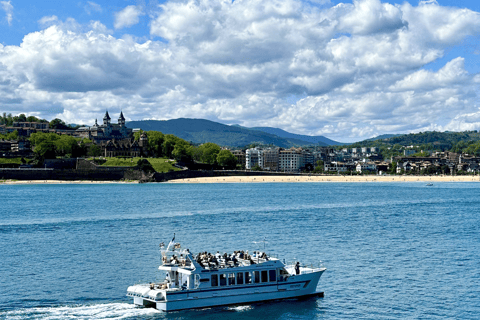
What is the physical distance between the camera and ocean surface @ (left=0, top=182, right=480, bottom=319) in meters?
30.8

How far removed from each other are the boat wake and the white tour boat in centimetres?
72

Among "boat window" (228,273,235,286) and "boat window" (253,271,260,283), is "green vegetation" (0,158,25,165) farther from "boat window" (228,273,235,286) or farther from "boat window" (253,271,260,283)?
"boat window" (253,271,260,283)

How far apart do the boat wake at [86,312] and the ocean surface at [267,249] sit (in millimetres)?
56

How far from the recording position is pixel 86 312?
29953 mm

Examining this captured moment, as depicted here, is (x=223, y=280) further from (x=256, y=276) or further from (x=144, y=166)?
(x=144, y=166)

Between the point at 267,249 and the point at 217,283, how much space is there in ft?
56.2

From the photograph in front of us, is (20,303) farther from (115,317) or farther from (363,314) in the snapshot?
(363,314)

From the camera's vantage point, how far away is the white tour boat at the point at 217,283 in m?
30.2

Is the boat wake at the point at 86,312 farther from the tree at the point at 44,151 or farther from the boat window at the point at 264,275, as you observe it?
the tree at the point at 44,151

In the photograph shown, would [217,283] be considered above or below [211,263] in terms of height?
below

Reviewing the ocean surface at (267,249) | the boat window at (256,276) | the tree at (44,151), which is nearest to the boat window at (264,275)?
the boat window at (256,276)

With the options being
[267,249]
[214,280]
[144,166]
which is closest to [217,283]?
[214,280]

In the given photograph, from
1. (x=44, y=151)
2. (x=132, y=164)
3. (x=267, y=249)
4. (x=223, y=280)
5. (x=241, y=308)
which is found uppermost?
(x=44, y=151)

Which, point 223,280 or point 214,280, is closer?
point 214,280
